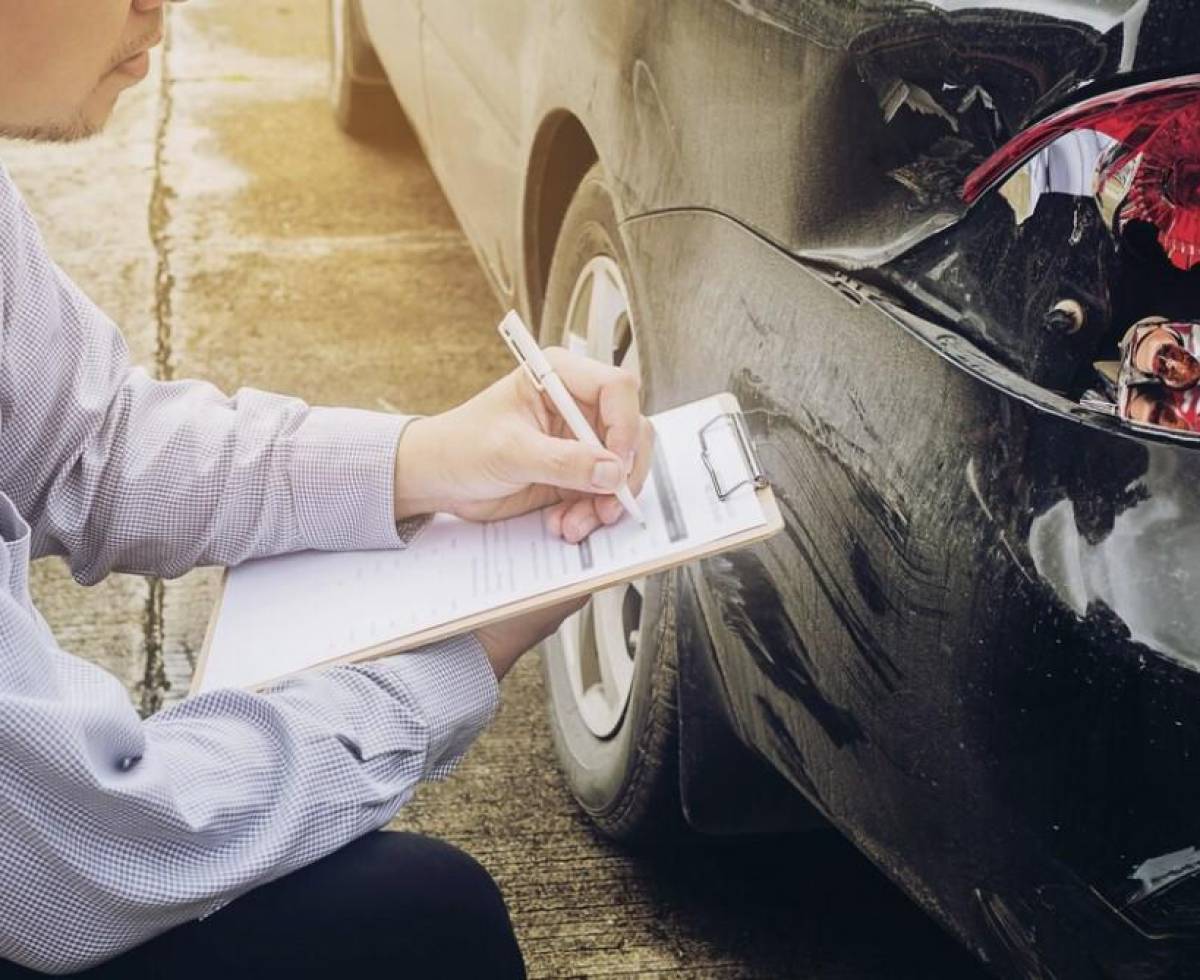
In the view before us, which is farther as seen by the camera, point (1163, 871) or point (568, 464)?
point (568, 464)

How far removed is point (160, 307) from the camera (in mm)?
3676

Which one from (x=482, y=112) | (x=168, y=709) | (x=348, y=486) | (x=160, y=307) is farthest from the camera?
(x=160, y=307)

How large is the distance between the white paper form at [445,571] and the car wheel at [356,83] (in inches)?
122

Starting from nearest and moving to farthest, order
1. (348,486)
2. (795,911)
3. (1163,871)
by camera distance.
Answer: (1163,871) < (348,486) < (795,911)

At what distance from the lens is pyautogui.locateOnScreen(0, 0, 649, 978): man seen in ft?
3.65

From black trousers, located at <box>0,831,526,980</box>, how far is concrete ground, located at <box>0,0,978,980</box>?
75 cm

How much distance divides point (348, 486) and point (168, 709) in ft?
1.01

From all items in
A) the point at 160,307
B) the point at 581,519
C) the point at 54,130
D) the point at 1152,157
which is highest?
the point at 1152,157

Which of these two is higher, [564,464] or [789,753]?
[564,464]

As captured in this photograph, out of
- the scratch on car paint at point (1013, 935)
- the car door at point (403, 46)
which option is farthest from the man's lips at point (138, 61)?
the car door at point (403, 46)

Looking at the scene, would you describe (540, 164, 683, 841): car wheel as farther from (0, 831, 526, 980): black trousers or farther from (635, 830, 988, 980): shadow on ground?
(0, 831, 526, 980): black trousers

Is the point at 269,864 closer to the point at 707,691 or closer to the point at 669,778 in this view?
the point at 707,691

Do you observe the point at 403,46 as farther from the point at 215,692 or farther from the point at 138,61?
the point at 215,692

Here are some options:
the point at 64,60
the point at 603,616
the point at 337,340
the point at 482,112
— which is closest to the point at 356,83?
the point at 337,340
